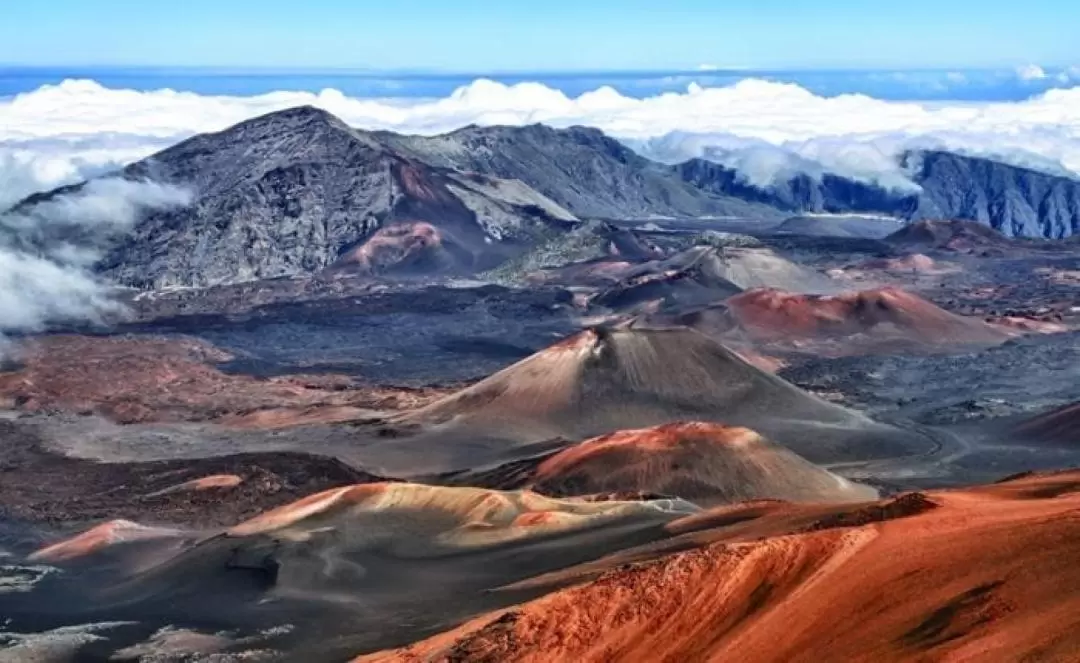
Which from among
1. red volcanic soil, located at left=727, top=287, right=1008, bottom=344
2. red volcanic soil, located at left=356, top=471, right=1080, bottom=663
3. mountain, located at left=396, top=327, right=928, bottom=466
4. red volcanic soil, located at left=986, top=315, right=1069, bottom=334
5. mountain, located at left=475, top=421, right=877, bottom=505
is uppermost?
red volcanic soil, located at left=356, top=471, right=1080, bottom=663

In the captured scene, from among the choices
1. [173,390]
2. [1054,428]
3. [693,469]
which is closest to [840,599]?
Answer: [693,469]

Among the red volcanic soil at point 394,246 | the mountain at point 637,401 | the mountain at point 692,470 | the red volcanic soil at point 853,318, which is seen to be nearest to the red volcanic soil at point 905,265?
the red volcanic soil at point 853,318

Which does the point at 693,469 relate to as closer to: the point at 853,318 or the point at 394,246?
the point at 853,318

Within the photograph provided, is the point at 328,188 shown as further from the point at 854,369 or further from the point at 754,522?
the point at 754,522

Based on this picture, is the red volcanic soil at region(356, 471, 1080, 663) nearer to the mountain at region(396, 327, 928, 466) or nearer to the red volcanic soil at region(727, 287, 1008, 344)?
the mountain at region(396, 327, 928, 466)

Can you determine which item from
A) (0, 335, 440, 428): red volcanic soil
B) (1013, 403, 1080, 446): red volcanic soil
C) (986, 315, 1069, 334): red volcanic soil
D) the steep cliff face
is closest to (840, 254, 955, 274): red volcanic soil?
the steep cliff face

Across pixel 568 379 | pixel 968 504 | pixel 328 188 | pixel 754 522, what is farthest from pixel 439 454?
pixel 328 188

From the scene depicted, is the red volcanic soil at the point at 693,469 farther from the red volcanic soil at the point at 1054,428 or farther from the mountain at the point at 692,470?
the red volcanic soil at the point at 1054,428
